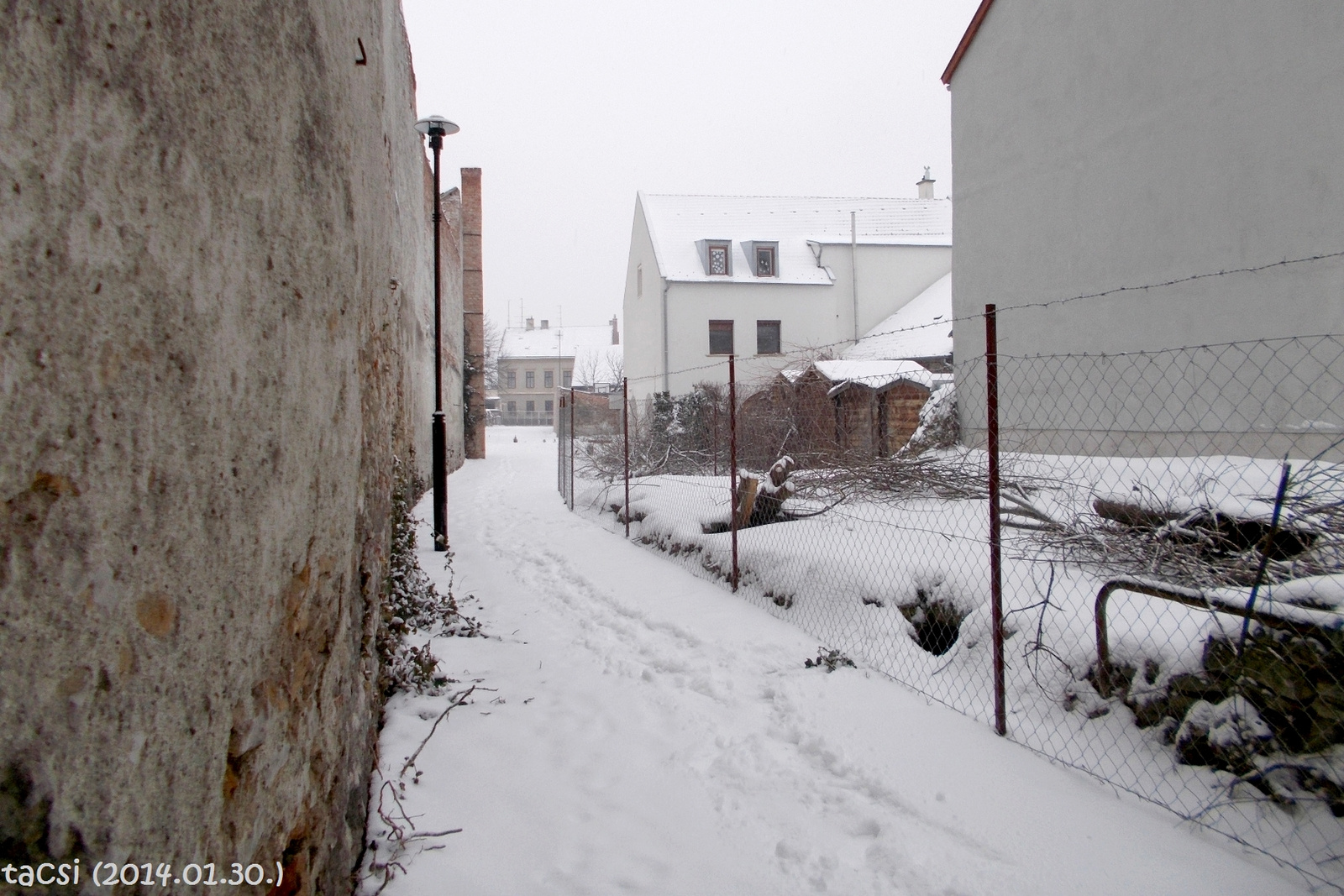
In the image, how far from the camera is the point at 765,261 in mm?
27266

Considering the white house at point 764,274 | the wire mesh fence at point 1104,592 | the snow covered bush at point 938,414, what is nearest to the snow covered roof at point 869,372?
the snow covered bush at point 938,414

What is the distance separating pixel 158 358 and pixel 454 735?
2726 mm

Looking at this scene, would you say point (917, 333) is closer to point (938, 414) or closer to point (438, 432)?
point (938, 414)

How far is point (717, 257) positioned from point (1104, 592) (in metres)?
24.7

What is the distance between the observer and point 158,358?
126cm

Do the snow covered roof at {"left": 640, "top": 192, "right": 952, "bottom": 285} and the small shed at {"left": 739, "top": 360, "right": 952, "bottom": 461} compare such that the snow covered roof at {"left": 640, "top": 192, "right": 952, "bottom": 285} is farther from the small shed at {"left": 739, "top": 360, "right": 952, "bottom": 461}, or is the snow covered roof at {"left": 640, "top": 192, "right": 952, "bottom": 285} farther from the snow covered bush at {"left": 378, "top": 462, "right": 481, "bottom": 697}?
the snow covered bush at {"left": 378, "top": 462, "right": 481, "bottom": 697}

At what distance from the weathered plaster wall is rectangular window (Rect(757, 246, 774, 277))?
25.6m

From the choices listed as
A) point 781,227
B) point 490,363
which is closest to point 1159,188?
point 781,227

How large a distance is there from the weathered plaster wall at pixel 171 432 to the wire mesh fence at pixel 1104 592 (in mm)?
2604

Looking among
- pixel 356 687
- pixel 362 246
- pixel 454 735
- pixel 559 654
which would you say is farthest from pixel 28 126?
pixel 559 654

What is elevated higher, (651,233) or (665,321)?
(651,233)

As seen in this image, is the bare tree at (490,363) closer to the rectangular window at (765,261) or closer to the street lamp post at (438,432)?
the rectangular window at (765,261)

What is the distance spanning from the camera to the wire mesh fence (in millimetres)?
2727

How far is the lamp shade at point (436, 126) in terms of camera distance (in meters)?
8.28
